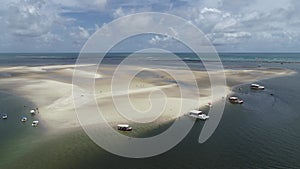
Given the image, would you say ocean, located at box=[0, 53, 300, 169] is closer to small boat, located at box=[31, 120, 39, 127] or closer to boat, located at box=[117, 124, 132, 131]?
small boat, located at box=[31, 120, 39, 127]

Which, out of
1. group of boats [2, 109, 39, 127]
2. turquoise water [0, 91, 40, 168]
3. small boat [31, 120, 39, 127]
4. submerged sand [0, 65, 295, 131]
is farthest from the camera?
submerged sand [0, 65, 295, 131]

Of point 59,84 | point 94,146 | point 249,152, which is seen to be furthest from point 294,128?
point 59,84

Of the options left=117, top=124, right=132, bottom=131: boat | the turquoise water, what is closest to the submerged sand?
the turquoise water

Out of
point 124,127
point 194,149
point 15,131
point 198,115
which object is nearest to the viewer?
point 194,149

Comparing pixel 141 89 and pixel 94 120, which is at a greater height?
pixel 141 89

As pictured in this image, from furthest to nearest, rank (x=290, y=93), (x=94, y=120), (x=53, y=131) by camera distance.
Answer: (x=290, y=93) < (x=94, y=120) < (x=53, y=131)

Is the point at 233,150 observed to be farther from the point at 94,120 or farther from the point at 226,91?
the point at 226,91

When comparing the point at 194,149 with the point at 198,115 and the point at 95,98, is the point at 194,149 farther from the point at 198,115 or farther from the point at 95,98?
the point at 95,98

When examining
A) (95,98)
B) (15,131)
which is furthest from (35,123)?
(95,98)

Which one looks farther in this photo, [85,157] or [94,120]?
[94,120]

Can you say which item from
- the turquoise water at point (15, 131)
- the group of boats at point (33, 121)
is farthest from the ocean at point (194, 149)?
Answer: the group of boats at point (33, 121)

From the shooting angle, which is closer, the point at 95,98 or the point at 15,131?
the point at 15,131
